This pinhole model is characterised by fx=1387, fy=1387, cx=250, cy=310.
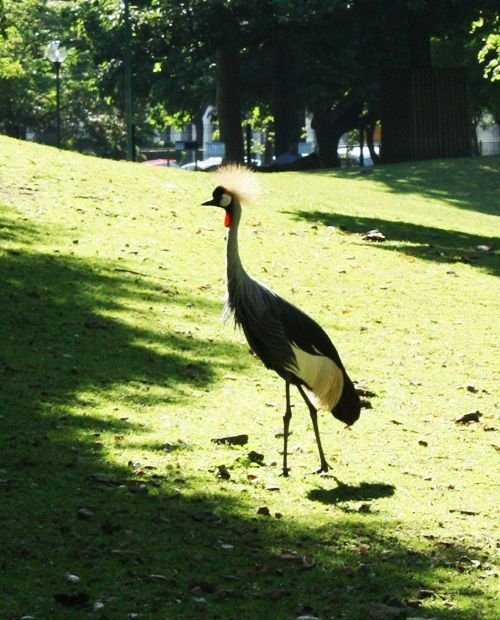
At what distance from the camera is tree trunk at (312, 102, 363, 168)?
180 feet

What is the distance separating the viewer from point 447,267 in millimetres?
19844

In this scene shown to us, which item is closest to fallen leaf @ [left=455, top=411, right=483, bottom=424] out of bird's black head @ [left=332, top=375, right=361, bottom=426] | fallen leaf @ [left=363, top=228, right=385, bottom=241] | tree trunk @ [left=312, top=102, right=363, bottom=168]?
bird's black head @ [left=332, top=375, right=361, bottom=426]

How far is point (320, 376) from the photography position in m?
9.77

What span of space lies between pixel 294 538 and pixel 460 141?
3742 cm

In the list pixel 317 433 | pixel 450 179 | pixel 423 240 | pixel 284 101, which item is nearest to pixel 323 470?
pixel 317 433

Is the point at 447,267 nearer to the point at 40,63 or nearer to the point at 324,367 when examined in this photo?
the point at 324,367

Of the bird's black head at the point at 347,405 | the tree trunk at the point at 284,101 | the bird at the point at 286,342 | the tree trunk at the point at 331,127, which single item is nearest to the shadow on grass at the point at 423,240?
the bird's black head at the point at 347,405

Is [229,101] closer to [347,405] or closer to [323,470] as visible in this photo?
[347,405]

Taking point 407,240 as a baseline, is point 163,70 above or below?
above

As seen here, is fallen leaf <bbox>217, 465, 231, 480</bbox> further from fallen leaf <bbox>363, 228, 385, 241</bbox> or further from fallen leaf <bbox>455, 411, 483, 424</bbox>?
fallen leaf <bbox>363, 228, 385, 241</bbox>

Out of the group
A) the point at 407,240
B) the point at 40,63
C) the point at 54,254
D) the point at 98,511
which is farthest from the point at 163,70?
the point at 98,511

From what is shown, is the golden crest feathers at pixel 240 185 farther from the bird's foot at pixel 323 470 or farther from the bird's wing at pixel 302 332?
the bird's foot at pixel 323 470

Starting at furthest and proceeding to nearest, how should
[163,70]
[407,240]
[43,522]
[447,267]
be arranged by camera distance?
[163,70], [407,240], [447,267], [43,522]

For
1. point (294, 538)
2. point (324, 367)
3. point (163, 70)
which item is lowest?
point (294, 538)
